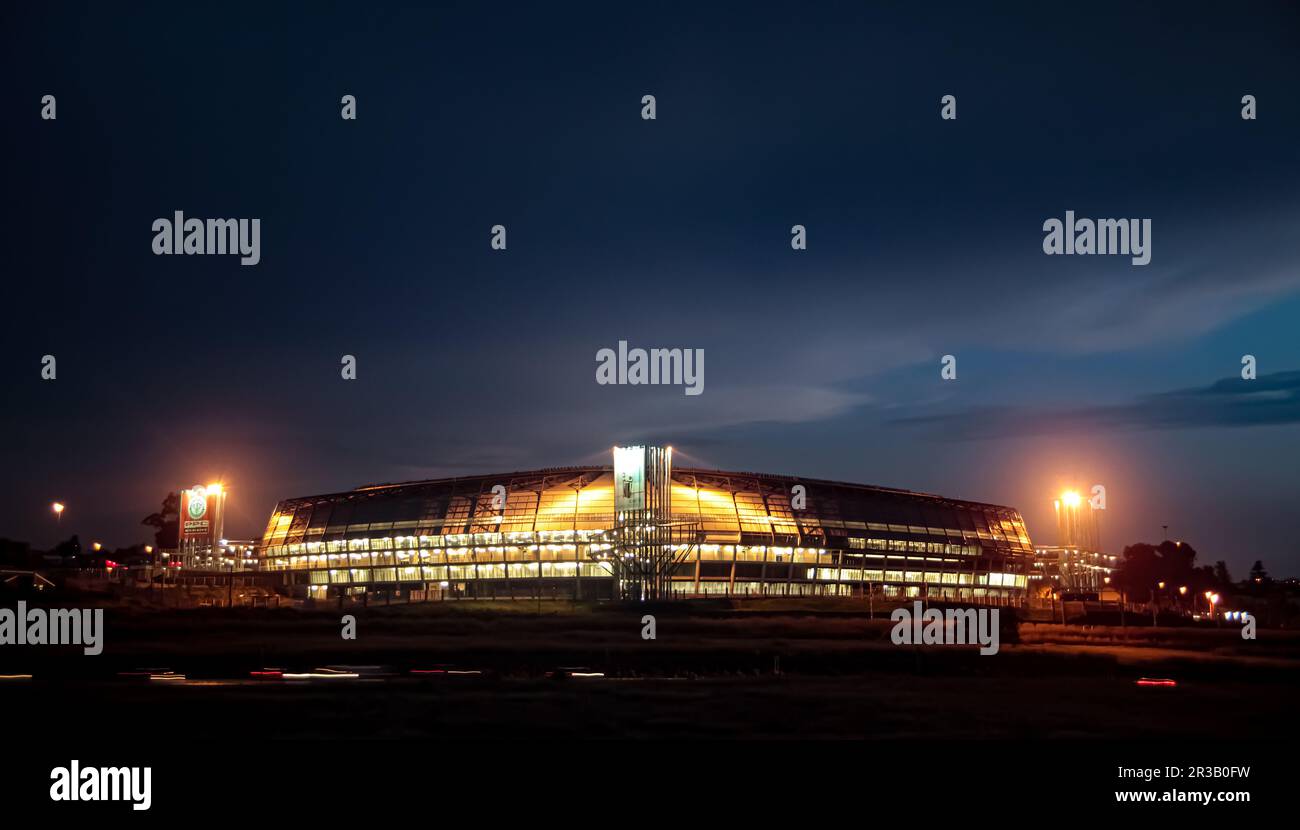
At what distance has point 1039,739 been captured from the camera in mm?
21078

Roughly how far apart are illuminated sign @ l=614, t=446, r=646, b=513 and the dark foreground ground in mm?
40332

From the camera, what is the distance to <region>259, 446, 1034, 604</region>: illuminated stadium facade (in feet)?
403

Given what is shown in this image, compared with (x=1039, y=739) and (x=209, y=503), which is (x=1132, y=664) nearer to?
(x=1039, y=739)

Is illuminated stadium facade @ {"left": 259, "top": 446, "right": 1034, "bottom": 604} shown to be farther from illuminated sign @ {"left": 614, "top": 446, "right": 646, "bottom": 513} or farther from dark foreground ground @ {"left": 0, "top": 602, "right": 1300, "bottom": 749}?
dark foreground ground @ {"left": 0, "top": 602, "right": 1300, "bottom": 749}

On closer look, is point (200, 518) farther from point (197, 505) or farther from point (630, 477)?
point (630, 477)

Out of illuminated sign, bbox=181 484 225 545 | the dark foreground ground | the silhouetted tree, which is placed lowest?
the silhouetted tree

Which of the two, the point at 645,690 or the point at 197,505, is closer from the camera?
the point at 645,690

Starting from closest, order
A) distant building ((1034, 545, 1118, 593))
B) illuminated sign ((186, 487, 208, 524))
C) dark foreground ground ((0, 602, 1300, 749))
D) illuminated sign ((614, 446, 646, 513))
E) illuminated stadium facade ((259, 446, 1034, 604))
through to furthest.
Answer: dark foreground ground ((0, 602, 1300, 749))
illuminated sign ((614, 446, 646, 513))
illuminated stadium facade ((259, 446, 1034, 604))
illuminated sign ((186, 487, 208, 524))
distant building ((1034, 545, 1118, 593))

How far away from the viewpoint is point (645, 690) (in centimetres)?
3097

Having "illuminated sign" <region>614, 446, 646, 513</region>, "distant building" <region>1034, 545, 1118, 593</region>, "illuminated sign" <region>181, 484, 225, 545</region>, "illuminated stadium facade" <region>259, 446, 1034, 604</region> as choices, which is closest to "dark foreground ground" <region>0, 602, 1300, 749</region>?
"illuminated sign" <region>614, 446, 646, 513</region>

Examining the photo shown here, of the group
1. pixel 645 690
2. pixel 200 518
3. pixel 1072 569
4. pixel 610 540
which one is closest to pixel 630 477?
pixel 610 540

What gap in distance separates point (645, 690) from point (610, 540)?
83.1 meters
